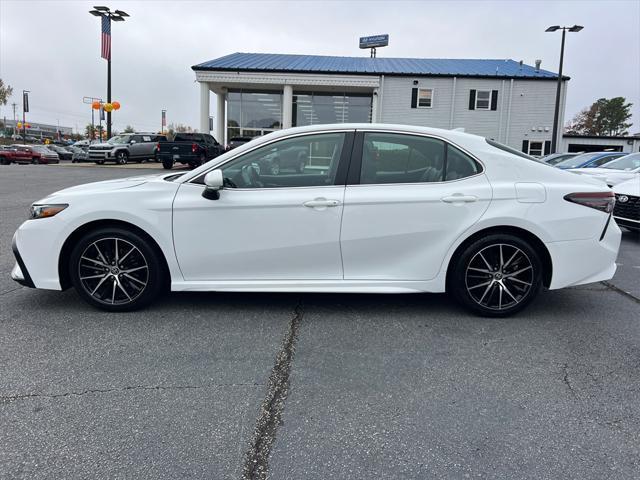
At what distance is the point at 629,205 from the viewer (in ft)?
27.2

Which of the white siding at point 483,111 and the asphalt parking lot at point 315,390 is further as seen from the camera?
the white siding at point 483,111

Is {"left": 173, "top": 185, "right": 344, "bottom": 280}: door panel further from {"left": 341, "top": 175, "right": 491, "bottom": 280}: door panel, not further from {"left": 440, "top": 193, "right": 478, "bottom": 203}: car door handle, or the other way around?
{"left": 440, "top": 193, "right": 478, "bottom": 203}: car door handle

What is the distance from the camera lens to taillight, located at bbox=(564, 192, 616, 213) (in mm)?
4145

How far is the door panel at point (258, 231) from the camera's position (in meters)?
4.05

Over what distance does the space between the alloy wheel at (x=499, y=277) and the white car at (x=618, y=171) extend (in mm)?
6856

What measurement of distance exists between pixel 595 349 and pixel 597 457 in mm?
1514

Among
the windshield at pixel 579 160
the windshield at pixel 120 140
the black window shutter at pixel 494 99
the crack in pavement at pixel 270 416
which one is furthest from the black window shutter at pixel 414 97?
the crack in pavement at pixel 270 416

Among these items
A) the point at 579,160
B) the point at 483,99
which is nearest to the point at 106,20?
the point at 483,99

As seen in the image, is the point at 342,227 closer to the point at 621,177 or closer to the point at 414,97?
the point at 621,177

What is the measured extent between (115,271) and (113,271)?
0.02 m

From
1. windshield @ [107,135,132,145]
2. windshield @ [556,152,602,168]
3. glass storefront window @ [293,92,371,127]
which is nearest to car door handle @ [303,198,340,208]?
windshield @ [556,152,602,168]

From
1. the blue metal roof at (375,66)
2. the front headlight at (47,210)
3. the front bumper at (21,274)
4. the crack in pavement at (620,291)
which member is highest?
the blue metal roof at (375,66)

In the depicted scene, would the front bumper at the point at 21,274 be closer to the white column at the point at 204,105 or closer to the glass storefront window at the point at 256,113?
the white column at the point at 204,105

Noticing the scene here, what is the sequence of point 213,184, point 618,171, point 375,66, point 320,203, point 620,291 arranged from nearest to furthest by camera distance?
A: 1. point 213,184
2. point 320,203
3. point 620,291
4. point 618,171
5. point 375,66
